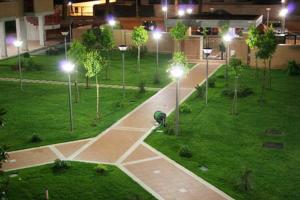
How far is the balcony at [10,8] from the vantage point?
44125 mm

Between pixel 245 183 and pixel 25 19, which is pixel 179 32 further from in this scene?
pixel 245 183

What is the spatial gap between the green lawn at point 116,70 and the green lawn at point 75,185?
15.0m

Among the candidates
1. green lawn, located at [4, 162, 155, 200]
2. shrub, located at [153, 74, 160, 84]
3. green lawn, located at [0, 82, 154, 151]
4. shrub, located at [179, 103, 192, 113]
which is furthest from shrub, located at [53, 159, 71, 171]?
shrub, located at [153, 74, 160, 84]

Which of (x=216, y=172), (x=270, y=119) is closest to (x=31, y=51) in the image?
(x=270, y=119)

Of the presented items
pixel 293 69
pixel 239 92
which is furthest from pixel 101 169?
pixel 293 69

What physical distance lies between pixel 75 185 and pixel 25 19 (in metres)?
36.1

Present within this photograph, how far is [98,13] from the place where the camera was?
228 ft

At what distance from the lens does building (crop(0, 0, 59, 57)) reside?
44.7m

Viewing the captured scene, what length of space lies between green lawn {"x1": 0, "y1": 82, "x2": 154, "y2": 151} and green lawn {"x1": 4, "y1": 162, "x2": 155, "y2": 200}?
3553 millimetres

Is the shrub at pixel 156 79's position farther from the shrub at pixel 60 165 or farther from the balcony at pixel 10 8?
the balcony at pixel 10 8

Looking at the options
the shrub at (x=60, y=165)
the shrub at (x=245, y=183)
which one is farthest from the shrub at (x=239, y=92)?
the shrub at (x=60, y=165)

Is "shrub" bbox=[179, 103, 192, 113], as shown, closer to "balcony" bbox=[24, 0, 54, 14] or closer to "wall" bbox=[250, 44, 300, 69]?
"wall" bbox=[250, 44, 300, 69]

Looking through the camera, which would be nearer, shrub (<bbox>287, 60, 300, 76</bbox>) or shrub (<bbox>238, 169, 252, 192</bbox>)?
shrub (<bbox>238, 169, 252, 192</bbox>)

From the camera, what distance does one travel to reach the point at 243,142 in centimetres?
2195
